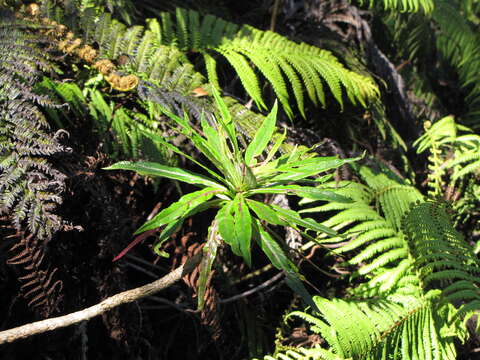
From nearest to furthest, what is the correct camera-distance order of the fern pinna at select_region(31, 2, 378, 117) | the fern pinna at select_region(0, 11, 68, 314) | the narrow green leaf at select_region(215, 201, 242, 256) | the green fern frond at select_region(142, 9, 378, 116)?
1. the narrow green leaf at select_region(215, 201, 242, 256)
2. the fern pinna at select_region(0, 11, 68, 314)
3. the fern pinna at select_region(31, 2, 378, 117)
4. the green fern frond at select_region(142, 9, 378, 116)

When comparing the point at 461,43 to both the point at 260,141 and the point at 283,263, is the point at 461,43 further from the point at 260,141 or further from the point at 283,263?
the point at 283,263

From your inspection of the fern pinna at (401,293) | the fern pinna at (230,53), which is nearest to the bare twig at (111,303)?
the fern pinna at (401,293)

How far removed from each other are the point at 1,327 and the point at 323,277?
1.45 metres

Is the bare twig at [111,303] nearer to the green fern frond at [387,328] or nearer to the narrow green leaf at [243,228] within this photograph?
the narrow green leaf at [243,228]

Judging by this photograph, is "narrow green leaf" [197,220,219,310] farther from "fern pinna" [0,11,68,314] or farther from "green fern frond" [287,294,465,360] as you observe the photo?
"green fern frond" [287,294,465,360]

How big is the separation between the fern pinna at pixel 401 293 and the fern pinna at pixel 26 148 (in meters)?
0.82

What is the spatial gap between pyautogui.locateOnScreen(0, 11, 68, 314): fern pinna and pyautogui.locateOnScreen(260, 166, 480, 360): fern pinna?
2.68 ft

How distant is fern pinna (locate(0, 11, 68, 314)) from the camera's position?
1.05 m

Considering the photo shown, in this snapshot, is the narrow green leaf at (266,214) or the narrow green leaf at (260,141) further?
the narrow green leaf at (260,141)

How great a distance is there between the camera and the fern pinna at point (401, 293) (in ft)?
4.71

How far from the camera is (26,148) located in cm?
114

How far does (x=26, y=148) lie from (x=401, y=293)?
1.45m

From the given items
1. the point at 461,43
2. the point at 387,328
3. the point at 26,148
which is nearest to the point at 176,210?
the point at 26,148

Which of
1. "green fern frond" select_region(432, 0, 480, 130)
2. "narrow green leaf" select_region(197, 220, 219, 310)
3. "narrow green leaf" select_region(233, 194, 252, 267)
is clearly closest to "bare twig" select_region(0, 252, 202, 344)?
"narrow green leaf" select_region(197, 220, 219, 310)
